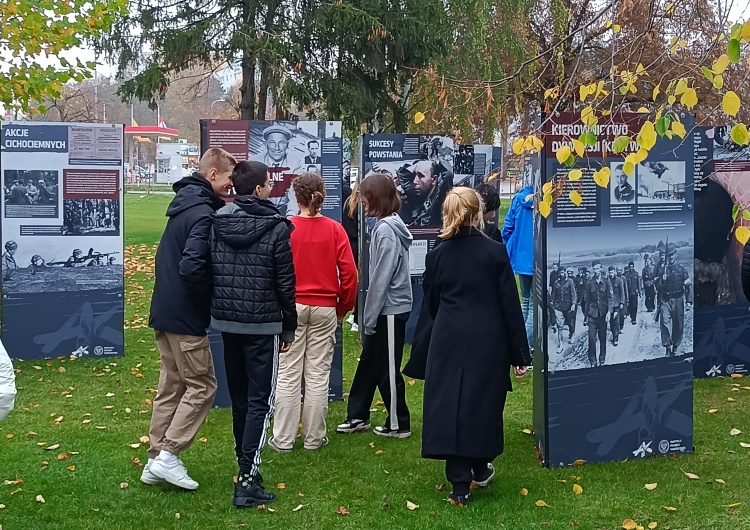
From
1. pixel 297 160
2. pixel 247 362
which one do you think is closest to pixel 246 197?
pixel 247 362

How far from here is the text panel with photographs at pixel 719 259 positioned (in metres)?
8.88

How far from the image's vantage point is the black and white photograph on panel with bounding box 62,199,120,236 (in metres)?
10.0

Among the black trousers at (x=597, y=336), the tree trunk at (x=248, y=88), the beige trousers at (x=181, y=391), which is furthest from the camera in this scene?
the tree trunk at (x=248, y=88)

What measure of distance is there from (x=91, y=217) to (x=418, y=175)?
11.8 feet

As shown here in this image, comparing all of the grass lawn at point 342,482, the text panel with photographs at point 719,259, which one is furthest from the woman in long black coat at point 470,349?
the text panel with photographs at point 719,259

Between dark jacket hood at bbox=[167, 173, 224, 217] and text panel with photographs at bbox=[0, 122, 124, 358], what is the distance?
439cm

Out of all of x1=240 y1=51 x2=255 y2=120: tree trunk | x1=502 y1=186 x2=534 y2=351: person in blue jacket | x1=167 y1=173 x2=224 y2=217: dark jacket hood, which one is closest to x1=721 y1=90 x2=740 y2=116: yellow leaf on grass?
x1=167 y1=173 x2=224 y2=217: dark jacket hood

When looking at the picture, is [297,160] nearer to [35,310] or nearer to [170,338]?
[170,338]

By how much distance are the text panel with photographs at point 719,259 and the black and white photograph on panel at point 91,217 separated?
6.04m

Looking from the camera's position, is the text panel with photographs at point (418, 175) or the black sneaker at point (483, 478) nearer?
the black sneaker at point (483, 478)

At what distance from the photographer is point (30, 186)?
9898 mm

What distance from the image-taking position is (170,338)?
5785mm

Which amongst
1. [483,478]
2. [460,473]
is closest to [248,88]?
[483,478]

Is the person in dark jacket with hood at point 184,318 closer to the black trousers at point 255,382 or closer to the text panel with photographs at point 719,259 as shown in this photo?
the black trousers at point 255,382
